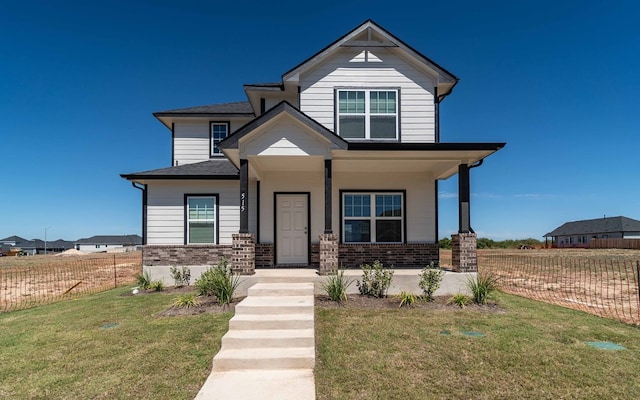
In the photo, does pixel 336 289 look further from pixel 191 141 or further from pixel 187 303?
pixel 191 141

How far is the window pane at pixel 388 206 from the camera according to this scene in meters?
11.7

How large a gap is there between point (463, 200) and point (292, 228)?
5305mm

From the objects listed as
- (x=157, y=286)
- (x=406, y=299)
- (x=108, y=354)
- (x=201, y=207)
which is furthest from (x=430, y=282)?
(x=201, y=207)

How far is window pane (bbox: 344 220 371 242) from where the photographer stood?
11609mm

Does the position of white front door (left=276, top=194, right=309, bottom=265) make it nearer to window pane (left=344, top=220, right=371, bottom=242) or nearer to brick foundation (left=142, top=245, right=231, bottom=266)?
window pane (left=344, top=220, right=371, bottom=242)

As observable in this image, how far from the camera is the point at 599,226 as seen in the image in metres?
65.2

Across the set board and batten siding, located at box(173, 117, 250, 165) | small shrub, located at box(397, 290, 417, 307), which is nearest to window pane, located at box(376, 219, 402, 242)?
small shrub, located at box(397, 290, 417, 307)

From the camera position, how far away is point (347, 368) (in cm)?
483

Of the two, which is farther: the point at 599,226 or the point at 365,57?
the point at 599,226

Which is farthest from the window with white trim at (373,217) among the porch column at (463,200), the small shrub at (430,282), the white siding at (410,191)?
the small shrub at (430,282)

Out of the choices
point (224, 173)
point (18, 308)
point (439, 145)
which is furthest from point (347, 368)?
point (18, 308)

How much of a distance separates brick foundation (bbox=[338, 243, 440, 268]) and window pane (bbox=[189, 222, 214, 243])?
469cm

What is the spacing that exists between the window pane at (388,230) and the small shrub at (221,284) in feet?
16.5

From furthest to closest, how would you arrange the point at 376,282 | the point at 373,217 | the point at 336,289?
the point at 373,217
the point at 376,282
the point at 336,289
